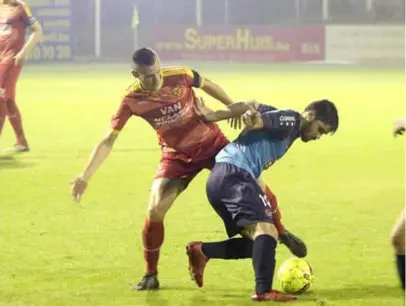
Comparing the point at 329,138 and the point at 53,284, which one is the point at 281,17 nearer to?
the point at 329,138

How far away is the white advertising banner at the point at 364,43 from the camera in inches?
1561

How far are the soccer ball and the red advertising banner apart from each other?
109 feet

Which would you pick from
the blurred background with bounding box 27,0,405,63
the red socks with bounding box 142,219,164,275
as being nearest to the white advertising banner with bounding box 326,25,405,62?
the blurred background with bounding box 27,0,405,63

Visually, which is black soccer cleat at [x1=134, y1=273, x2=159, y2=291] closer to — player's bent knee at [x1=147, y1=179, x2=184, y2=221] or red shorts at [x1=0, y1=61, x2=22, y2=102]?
player's bent knee at [x1=147, y1=179, x2=184, y2=221]

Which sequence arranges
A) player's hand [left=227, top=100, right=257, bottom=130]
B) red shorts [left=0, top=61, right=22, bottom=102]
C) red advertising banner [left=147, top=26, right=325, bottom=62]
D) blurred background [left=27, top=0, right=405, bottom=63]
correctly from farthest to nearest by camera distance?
red advertising banner [left=147, top=26, right=325, bottom=62] → blurred background [left=27, top=0, right=405, bottom=63] → red shorts [left=0, top=61, right=22, bottom=102] → player's hand [left=227, top=100, right=257, bottom=130]

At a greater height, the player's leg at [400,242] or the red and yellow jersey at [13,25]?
the red and yellow jersey at [13,25]

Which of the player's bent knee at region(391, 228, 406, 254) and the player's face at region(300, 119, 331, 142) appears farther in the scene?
the player's face at region(300, 119, 331, 142)

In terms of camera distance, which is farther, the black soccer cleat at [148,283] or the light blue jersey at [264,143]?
the black soccer cleat at [148,283]

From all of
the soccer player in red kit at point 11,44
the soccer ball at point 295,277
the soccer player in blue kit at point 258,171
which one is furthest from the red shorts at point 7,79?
the soccer ball at point 295,277

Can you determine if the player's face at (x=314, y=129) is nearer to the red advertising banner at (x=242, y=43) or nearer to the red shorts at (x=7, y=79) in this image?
the red shorts at (x=7, y=79)

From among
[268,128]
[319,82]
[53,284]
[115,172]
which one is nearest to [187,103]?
[268,128]

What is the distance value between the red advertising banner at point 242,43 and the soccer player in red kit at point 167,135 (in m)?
32.7

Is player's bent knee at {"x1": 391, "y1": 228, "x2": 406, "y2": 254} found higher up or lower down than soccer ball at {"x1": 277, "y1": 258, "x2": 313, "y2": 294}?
higher up

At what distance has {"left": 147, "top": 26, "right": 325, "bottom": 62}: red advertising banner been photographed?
4059 centimetres
